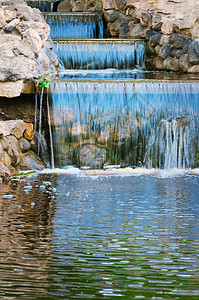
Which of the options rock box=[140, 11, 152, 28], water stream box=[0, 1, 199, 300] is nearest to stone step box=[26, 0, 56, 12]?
rock box=[140, 11, 152, 28]

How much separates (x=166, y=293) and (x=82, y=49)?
32.3 feet

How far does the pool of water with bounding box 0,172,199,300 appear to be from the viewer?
A: 11.9 ft

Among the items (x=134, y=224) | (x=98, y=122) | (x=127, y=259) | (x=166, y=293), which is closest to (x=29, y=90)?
(x=98, y=122)

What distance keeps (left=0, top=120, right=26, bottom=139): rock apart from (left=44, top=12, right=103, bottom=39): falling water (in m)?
6.76

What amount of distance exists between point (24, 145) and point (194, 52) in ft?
16.7

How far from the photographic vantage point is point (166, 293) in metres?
3.50

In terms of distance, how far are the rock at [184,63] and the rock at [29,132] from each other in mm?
4594

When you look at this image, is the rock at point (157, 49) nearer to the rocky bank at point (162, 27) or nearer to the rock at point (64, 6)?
the rocky bank at point (162, 27)

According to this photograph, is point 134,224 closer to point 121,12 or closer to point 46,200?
point 46,200

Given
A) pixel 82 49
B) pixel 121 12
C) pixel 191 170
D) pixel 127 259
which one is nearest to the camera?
pixel 127 259

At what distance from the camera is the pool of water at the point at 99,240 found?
362 centimetres

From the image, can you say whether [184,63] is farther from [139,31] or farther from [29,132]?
[29,132]

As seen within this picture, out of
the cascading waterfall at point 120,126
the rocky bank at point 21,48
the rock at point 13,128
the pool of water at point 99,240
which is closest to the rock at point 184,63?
the rocky bank at point 21,48

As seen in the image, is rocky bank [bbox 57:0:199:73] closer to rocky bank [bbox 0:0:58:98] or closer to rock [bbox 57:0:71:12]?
rock [bbox 57:0:71:12]
